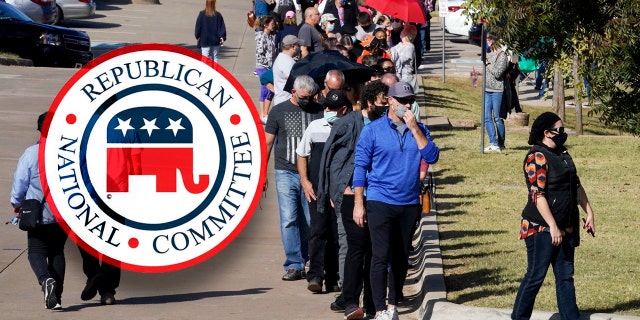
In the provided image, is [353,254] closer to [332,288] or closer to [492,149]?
[332,288]

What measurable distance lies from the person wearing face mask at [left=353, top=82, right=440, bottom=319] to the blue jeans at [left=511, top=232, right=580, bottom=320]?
3.01 feet

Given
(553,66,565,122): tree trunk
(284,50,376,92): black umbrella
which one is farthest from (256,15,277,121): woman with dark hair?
(284,50,376,92): black umbrella

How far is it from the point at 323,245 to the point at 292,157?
839 millimetres

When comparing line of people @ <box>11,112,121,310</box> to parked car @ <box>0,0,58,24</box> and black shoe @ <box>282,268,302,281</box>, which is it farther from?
parked car @ <box>0,0,58,24</box>

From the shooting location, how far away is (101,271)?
1020cm

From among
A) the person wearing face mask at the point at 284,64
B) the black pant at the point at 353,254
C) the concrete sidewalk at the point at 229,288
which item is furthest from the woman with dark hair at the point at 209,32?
the black pant at the point at 353,254

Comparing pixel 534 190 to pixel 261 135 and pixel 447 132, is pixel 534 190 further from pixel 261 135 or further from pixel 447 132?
pixel 447 132

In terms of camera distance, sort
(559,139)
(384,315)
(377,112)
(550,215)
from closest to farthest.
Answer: (550,215), (559,139), (384,315), (377,112)

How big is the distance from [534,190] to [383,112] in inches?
58.9

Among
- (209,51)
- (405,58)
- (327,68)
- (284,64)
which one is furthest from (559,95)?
(327,68)

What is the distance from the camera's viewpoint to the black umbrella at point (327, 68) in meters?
12.8

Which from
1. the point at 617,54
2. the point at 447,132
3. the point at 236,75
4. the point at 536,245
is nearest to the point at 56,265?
the point at 536,245

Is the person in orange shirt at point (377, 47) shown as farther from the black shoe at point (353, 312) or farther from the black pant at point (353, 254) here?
the black shoe at point (353, 312)

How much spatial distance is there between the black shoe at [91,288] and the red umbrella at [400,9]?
41.3 ft
